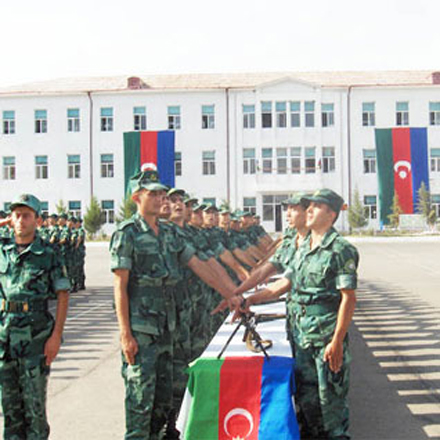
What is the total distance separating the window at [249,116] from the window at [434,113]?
1240cm

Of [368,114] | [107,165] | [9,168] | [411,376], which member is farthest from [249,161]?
[411,376]

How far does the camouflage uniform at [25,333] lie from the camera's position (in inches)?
146

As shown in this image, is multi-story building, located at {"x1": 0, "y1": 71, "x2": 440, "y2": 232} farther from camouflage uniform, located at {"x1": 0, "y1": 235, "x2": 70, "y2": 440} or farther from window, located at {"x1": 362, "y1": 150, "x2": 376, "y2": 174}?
camouflage uniform, located at {"x1": 0, "y1": 235, "x2": 70, "y2": 440}

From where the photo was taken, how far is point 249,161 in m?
42.1

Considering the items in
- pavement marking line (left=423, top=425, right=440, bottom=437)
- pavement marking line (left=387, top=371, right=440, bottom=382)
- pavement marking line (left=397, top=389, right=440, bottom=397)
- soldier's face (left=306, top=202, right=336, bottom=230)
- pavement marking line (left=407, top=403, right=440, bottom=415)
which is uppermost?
soldier's face (left=306, top=202, right=336, bottom=230)

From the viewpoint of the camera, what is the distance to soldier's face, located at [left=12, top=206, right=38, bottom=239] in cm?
387

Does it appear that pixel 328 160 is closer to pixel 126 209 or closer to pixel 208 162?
pixel 208 162

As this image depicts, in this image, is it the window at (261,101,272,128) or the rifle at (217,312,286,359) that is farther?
the window at (261,101,272,128)

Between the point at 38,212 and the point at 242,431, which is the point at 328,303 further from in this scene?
the point at 38,212

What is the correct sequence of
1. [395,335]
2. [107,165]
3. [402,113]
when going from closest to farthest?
[395,335]
[402,113]
[107,165]

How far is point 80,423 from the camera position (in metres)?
4.93

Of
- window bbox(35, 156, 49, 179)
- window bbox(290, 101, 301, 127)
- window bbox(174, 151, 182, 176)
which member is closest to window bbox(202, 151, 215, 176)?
window bbox(174, 151, 182, 176)

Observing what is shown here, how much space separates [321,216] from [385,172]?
3697cm

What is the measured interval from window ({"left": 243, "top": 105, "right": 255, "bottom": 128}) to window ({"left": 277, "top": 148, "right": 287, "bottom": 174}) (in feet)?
8.63
